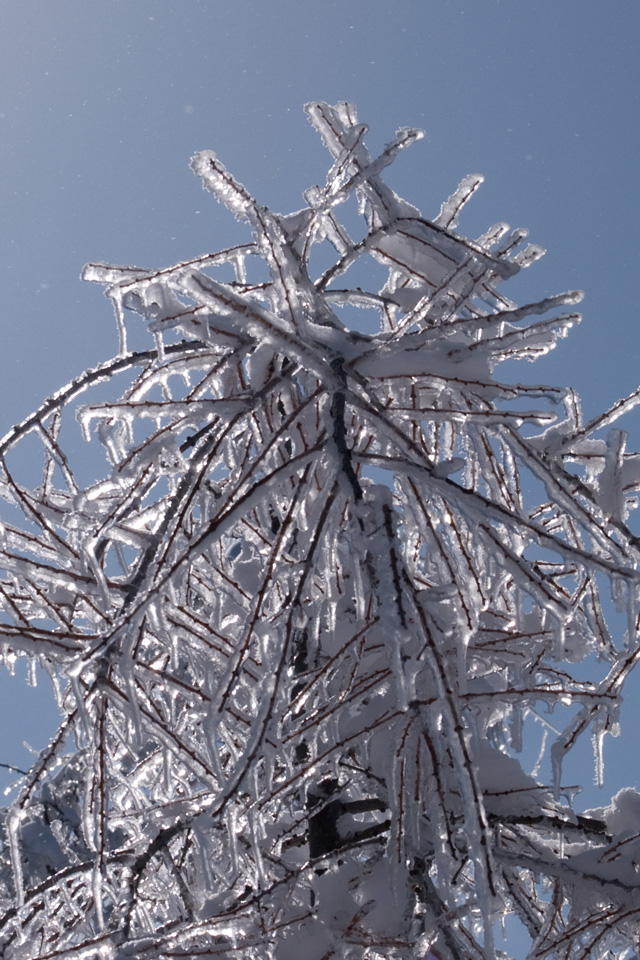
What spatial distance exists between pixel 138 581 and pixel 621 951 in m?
1.87

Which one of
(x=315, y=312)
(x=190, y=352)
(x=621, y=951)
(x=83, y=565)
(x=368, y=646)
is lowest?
(x=621, y=951)

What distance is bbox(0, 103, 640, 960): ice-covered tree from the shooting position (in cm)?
103

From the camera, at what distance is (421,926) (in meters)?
1.52

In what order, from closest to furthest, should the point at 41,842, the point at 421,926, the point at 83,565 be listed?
the point at 83,565 → the point at 421,926 → the point at 41,842

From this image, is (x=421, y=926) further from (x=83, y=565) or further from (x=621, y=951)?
(x=83, y=565)

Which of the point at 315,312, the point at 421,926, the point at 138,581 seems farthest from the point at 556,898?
the point at 315,312

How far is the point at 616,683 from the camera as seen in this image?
1.53 m

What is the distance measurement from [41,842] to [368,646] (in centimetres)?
436

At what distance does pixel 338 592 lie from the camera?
4.91 feet

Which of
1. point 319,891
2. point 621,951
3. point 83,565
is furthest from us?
point 621,951

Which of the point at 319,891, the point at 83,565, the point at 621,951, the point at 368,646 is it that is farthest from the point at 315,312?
the point at 621,951

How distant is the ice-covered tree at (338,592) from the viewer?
1.03m

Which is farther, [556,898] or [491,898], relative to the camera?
[556,898]

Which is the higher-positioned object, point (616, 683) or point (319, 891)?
point (616, 683)
